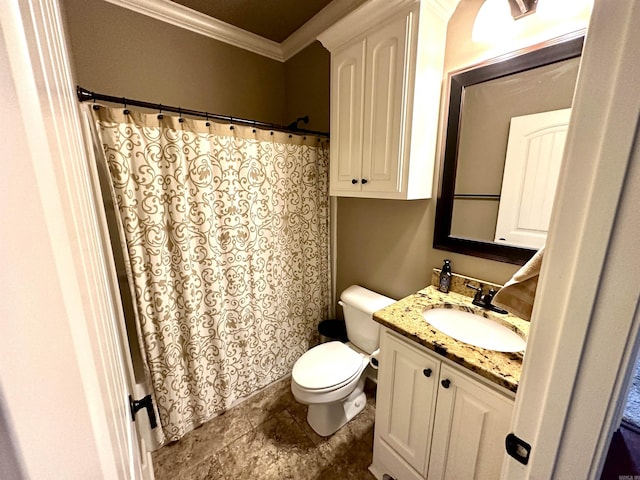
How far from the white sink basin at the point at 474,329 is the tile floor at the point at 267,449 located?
34.0 inches

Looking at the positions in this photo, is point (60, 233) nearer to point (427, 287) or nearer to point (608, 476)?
point (608, 476)

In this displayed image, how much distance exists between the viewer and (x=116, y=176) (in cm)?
120

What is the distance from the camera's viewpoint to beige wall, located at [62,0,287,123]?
1492 mm

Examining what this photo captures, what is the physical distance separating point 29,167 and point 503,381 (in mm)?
1102

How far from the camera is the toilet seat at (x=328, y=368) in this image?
140 cm

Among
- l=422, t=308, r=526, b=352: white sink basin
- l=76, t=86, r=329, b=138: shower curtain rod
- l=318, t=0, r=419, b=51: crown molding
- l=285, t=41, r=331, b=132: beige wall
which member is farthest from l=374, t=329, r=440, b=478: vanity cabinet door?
l=285, t=41, r=331, b=132: beige wall

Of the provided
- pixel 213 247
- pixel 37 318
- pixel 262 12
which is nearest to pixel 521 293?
pixel 37 318

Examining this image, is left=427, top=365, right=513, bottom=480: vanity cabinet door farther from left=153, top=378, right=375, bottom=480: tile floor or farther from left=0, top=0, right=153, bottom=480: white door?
left=0, top=0, right=153, bottom=480: white door

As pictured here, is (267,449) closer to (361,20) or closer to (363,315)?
(363,315)

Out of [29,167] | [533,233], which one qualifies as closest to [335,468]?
[533,233]

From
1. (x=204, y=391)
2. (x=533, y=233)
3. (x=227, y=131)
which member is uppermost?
(x=227, y=131)

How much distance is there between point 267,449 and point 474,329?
131cm

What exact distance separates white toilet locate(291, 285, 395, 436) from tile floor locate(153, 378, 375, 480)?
9 cm

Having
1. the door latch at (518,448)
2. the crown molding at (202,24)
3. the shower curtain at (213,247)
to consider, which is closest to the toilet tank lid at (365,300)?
the shower curtain at (213,247)
